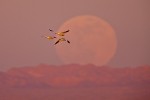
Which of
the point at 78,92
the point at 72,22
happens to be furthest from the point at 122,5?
the point at 78,92

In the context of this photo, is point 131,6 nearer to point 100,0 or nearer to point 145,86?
point 100,0

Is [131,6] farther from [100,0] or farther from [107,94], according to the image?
[107,94]

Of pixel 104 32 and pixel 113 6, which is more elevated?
pixel 113 6

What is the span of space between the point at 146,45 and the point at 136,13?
4.40 ft

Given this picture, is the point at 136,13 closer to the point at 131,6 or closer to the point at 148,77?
the point at 131,6

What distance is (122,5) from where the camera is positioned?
1191cm

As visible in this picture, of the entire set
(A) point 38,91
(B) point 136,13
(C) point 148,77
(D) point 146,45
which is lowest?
(A) point 38,91

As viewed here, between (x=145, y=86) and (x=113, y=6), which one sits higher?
(x=113, y=6)

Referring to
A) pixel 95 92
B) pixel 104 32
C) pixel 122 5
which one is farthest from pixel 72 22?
pixel 95 92

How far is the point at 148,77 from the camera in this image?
1213 cm

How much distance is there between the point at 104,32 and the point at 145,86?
275 cm

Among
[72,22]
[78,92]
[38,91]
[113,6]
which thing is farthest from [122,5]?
[38,91]

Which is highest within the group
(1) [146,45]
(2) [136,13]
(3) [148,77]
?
(2) [136,13]

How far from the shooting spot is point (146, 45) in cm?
1198
